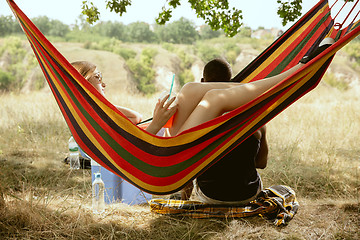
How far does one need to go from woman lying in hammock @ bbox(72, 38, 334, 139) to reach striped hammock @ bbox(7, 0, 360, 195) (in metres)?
0.11

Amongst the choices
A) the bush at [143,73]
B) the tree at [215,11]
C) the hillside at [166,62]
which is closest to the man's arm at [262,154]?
the tree at [215,11]

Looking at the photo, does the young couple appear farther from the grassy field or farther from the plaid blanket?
the grassy field

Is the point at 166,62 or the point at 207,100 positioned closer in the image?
the point at 207,100

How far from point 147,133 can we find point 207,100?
329mm

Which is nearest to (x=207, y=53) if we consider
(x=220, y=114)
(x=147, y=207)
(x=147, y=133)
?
(x=147, y=207)

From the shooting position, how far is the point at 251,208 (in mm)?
2049

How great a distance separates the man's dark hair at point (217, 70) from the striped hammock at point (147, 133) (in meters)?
0.44

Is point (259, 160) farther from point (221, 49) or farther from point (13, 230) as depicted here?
point (221, 49)

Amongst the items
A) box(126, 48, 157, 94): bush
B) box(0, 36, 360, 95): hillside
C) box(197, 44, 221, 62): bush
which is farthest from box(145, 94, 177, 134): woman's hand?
box(197, 44, 221, 62): bush

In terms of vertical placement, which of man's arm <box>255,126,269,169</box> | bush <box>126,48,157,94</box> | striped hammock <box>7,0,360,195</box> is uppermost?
striped hammock <box>7,0,360,195</box>

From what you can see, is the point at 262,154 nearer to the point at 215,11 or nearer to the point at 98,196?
the point at 98,196

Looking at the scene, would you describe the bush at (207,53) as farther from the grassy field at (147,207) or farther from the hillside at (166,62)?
the grassy field at (147,207)

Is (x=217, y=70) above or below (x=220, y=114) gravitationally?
above

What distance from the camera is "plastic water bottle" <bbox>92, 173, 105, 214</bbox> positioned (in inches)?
86.6
